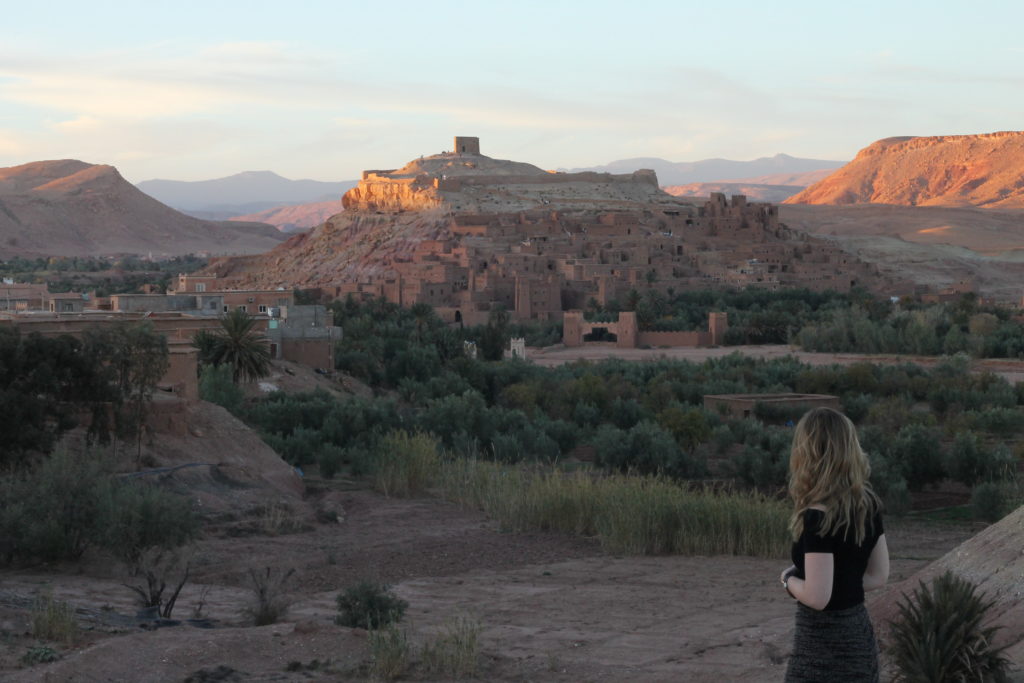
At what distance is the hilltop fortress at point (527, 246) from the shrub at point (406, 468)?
31725 mm

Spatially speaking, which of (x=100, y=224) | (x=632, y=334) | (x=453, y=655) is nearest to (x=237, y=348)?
(x=453, y=655)

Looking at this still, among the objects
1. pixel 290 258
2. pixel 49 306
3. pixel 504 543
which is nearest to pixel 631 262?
pixel 290 258

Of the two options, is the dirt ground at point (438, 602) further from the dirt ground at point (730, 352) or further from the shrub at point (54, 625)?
the dirt ground at point (730, 352)

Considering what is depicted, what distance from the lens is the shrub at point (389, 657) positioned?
25.9ft

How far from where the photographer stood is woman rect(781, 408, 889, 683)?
4129mm

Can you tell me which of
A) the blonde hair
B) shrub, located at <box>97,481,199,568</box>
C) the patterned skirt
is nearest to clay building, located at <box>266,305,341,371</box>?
shrub, located at <box>97,481,199,568</box>

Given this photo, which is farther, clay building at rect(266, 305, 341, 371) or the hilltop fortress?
the hilltop fortress

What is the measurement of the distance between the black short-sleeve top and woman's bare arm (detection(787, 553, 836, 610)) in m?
0.02

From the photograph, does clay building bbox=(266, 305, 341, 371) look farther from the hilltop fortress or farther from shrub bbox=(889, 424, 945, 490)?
the hilltop fortress

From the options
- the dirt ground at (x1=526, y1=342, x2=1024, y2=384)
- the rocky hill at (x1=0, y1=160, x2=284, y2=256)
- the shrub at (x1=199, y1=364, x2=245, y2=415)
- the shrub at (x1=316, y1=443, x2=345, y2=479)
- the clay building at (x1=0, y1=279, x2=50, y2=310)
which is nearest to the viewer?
the shrub at (x1=316, y1=443, x2=345, y2=479)

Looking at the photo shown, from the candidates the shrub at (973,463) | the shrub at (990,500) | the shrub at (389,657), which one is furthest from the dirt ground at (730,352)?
the shrub at (389,657)

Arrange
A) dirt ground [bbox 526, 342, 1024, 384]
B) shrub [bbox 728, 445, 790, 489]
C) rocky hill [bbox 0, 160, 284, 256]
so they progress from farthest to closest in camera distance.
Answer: rocky hill [bbox 0, 160, 284, 256]
dirt ground [bbox 526, 342, 1024, 384]
shrub [bbox 728, 445, 790, 489]

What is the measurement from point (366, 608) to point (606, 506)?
203 inches

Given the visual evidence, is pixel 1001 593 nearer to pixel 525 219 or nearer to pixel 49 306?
pixel 49 306
